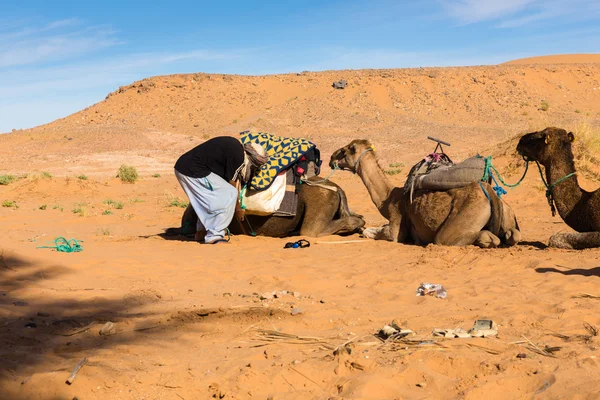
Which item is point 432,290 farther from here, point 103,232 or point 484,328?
point 103,232

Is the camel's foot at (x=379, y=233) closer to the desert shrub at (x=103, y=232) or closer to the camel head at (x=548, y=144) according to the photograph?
the camel head at (x=548, y=144)

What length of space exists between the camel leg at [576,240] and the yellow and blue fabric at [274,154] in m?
3.85

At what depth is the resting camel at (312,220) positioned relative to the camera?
33.6 ft

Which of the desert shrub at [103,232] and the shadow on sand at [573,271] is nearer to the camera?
the shadow on sand at [573,271]

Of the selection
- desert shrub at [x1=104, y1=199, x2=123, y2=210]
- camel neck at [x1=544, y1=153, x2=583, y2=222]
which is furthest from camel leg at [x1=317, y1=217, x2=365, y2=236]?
desert shrub at [x1=104, y1=199, x2=123, y2=210]

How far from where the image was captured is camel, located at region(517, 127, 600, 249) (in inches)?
327

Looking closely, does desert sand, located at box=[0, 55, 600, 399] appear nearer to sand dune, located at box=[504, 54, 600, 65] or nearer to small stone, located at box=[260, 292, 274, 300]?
small stone, located at box=[260, 292, 274, 300]

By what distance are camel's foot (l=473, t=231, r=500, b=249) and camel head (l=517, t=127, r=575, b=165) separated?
3.89 ft

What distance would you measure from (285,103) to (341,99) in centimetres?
406

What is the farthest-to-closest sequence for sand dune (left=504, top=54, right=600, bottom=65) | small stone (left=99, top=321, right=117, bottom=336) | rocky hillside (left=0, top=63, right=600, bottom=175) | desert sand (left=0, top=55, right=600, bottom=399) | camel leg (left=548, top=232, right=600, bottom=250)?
sand dune (left=504, top=54, right=600, bottom=65)
rocky hillside (left=0, top=63, right=600, bottom=175)
camel leg (left=548, top=232, right=600, bottom=250)
small stone (left=99, top=321, right=117, bottom=336)
desert sand (left=0, top=55, right=600, bottom=399)

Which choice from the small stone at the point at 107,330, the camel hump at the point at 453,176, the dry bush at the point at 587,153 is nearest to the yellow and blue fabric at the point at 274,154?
the camel hump at the point at 453,176

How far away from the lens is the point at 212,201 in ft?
32.1

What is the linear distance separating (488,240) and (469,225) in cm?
30

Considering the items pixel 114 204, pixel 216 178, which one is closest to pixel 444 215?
pixel 216 178
